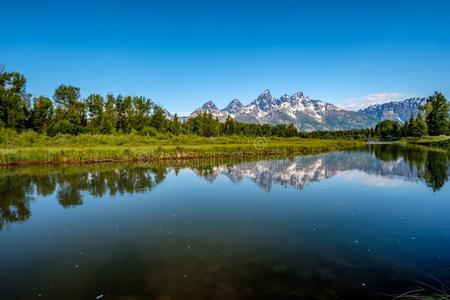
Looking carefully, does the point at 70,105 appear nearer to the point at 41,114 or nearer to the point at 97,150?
the point at 41,114

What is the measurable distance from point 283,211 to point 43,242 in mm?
11073

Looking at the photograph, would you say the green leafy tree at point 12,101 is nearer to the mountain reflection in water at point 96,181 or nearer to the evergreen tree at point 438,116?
the mountain reflection in water at point 96,181

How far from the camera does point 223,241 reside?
12.3 meters

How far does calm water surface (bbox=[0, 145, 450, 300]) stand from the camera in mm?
8703

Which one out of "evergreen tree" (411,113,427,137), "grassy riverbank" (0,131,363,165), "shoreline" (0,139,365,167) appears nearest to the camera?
"shoreline" (0,139,365,167)

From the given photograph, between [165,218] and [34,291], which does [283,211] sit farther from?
[34,291]

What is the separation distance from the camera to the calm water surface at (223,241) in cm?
870

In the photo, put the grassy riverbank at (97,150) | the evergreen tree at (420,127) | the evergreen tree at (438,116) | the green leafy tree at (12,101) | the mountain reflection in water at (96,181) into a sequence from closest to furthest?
the mountain reflection in water at (96,181), the grassy riverbank at (97,150), the green leafy tree at (12,101), the evergreen tree at (438,116), the evergreen tree at (420,127)

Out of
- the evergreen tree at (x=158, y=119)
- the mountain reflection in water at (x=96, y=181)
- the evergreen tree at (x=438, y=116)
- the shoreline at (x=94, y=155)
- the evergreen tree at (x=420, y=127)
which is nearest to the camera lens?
the mountain reflection in water at (x=96, y=181)

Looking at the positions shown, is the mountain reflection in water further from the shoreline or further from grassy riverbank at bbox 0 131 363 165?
grassy riverbank at bbox 0 131 363 165

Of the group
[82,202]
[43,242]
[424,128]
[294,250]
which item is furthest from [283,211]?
[424,128]

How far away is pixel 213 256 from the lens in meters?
10.8

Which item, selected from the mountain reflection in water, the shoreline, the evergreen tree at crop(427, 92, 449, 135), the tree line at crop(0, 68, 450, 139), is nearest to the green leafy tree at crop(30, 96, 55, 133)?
the tree line at crop(0, 68, 450, 139)

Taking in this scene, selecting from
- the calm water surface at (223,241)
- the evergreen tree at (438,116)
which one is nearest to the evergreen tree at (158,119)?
the calm water surface at (223,241)
